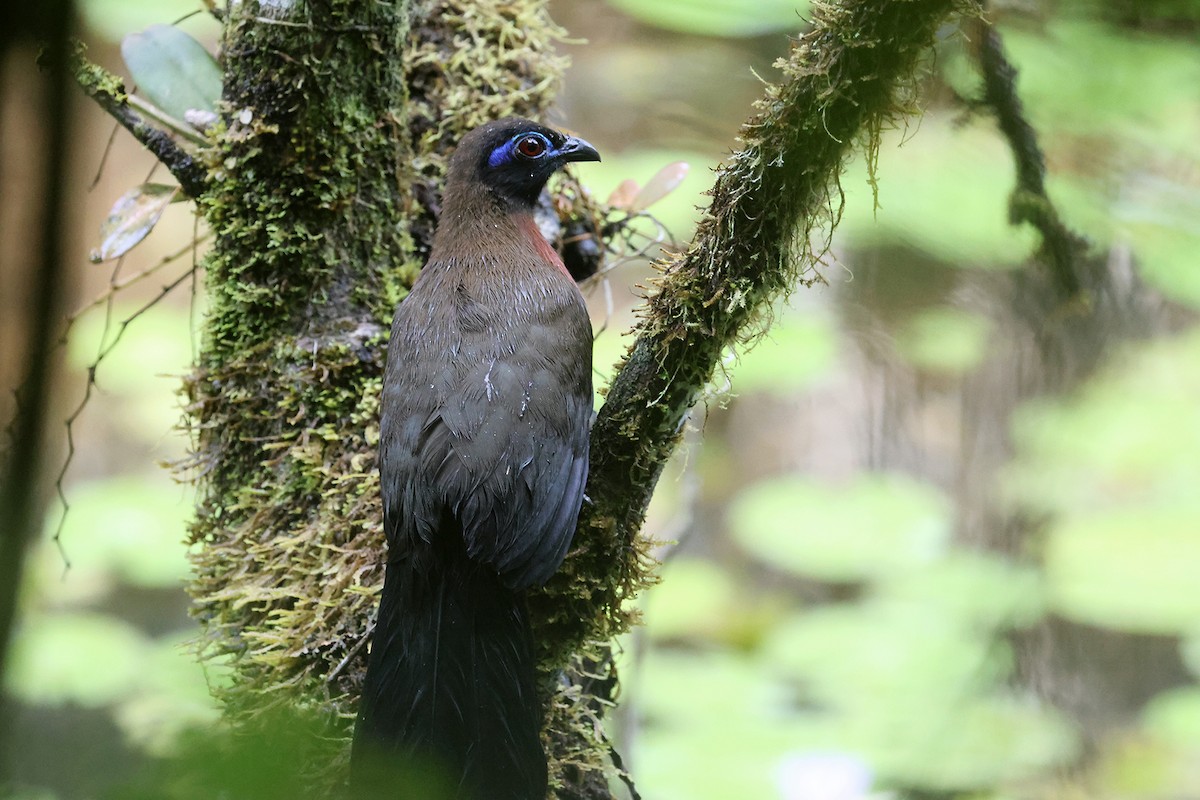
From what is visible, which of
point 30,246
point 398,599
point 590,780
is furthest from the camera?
point 590,780

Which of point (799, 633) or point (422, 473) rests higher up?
point (799, 633)

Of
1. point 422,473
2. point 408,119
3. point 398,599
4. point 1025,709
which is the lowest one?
point 398,599

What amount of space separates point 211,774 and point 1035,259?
9.49 feet

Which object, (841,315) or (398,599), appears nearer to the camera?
(398,599)

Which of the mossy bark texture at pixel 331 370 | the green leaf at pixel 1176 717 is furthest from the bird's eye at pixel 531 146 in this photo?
the green leaf at pixel 1176 717

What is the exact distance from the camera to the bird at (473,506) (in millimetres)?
2174

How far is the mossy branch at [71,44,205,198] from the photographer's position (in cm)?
271

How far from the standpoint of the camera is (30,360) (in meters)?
0.79

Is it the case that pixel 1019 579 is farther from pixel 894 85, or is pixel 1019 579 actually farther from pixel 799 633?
pixel 894 85

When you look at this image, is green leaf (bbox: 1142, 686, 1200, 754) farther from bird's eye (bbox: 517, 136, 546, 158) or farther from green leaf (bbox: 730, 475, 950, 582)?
bird's eye (bbox: 517, 136, 546, 158)

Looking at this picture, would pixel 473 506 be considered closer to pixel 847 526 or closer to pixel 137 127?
pixel 137 127

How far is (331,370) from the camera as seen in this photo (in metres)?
2.81

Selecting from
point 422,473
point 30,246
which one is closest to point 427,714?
point 422,473

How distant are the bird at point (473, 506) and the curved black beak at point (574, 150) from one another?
446 millimetres
